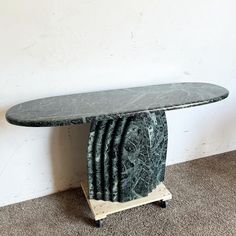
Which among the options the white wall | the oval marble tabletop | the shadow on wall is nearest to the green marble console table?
the oval marble tabletop

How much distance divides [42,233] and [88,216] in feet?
0.88

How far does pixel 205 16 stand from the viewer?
1.68m

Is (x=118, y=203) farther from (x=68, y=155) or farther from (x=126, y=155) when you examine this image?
(x=68, y=155)

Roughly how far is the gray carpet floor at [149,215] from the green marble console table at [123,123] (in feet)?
0.44

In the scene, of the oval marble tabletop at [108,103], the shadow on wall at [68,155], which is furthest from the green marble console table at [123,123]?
the shadow on wall at [68,155]

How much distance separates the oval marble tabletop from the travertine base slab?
60 centimetres

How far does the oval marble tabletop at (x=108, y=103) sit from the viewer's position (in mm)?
1222

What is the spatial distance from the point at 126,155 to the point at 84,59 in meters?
0.56

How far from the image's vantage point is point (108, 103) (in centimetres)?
139

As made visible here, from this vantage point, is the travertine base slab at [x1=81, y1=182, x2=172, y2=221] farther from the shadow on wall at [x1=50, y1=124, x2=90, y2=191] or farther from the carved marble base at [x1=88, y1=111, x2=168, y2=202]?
the shadow on wall at [x1=50, y1=124, x2=90, y2=191]

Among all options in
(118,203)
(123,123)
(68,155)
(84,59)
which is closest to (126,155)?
(123,123)

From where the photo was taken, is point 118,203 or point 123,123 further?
point 118,203

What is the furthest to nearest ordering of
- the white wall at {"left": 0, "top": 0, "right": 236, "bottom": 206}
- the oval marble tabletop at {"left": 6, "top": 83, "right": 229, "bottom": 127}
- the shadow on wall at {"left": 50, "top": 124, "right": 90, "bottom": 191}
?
the shadow on wall at {"left": 50, "top": 124, "right": 90, "bottom": 191}, the white wall at {"left": 0, "top": 0, "right": 236, "bottom": 206}, the oval marble tabletop at {"left": 6, "top": 83, "right": 229, "bottom": 127}

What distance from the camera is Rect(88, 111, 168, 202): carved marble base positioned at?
148 centimetres
